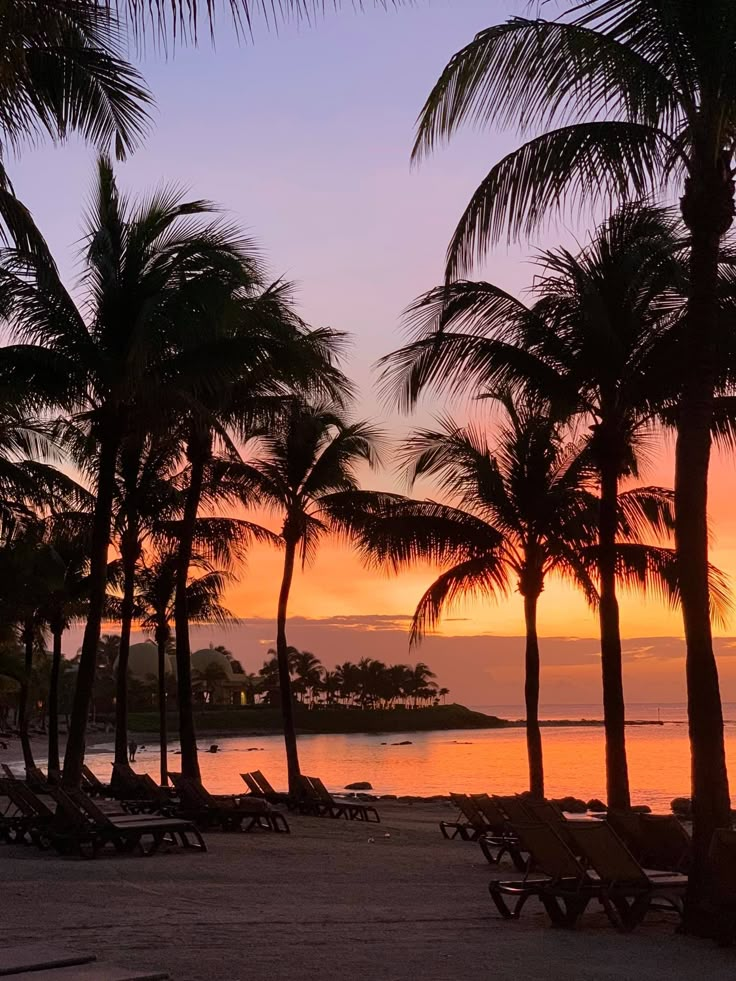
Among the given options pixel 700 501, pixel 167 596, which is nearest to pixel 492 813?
pixel 700 501

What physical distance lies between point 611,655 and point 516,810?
125 inches

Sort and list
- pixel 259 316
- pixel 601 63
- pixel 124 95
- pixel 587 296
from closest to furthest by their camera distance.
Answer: pixel 601 63 < pixel 124 95 < pixel 587 296 < pixel 259 316

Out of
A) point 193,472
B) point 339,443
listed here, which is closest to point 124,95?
point 193,472

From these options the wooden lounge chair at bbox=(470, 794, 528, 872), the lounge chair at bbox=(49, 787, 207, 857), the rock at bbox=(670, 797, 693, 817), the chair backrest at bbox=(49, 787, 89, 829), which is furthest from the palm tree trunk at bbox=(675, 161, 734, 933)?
the rock at bbox=(670, 797, 693, 817)

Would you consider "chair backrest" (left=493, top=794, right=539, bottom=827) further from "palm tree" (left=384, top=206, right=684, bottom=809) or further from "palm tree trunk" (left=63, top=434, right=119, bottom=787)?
"palm tree trunk" (left=63, top=434, right=119, bottom=787)

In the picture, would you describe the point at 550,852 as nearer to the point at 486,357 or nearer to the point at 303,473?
the point at 486,357

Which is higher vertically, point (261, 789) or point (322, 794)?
point (261, 789)

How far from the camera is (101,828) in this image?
13703mm

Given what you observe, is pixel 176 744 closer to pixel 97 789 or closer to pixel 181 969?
pixel 97 789

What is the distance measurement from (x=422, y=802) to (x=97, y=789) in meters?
9.82

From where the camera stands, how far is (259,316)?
70.7ft

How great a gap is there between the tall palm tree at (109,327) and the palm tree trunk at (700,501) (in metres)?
9.40

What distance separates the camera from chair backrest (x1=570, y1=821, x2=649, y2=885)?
8469 millimetres

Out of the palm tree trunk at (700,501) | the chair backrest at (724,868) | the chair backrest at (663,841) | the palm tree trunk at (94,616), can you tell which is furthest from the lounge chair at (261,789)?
the chair backrest at (724,868)
